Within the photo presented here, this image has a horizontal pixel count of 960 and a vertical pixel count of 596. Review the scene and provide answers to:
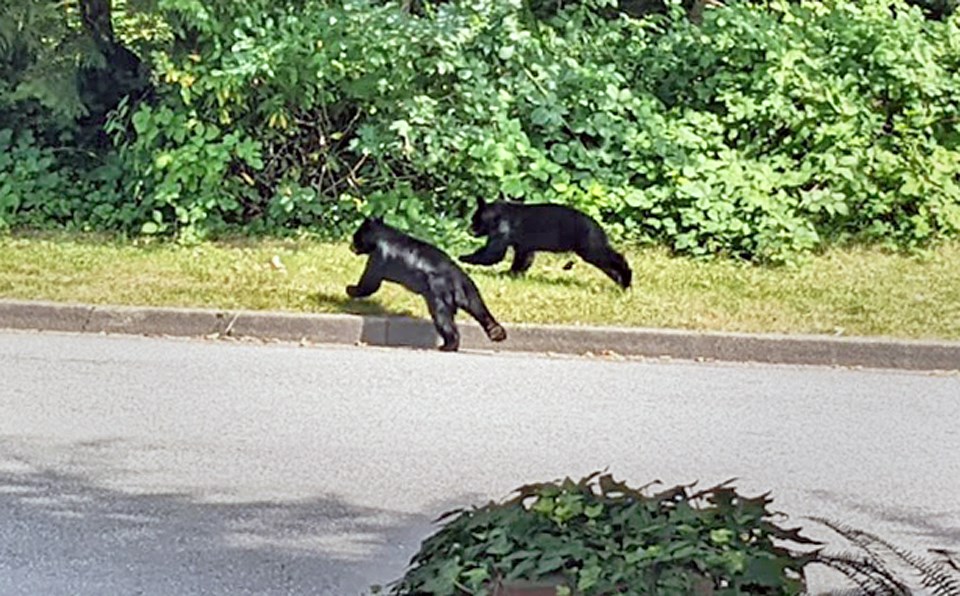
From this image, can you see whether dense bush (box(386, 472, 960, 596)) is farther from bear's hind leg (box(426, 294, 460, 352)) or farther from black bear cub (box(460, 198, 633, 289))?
black bear cub (box(460, 198, 633, 289))

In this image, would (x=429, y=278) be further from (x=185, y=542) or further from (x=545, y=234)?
(x=185, y=542)

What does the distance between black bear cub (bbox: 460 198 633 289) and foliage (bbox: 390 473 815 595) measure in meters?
7.77

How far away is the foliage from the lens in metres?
3.21

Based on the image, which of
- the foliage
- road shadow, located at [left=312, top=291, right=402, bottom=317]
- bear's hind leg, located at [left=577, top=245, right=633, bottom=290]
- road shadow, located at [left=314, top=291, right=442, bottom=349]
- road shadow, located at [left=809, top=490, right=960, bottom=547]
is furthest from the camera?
bear's hind leg, located at [left=577, top=245, right=633, bottom=290]

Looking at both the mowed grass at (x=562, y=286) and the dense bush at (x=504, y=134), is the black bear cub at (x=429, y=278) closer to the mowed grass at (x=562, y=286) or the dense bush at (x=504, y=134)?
the mowed grass at (x=562, y=286)

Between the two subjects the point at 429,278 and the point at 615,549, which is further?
the point at 429,278

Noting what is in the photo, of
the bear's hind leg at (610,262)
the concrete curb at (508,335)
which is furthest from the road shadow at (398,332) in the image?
the bear's hind leg at (610,262)

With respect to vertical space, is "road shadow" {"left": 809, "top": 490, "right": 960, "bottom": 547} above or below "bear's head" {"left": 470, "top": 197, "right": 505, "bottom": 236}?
below

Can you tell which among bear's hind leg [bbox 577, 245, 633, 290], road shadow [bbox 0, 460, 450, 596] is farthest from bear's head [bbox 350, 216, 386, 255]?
road shadow [bbox 0, 460, 450, 596]

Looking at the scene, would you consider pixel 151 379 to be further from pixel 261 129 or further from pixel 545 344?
pixel 261 129

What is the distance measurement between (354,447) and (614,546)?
4.33 metres

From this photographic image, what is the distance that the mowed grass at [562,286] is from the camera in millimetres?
10617

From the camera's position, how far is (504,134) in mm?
13547

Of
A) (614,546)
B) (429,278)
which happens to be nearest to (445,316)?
(429,278)
